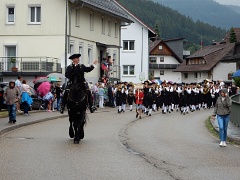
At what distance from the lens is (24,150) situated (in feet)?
45.0

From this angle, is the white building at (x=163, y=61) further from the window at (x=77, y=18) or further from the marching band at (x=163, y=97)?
the marching band at (x=163, y=97)

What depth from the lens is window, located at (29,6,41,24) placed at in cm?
4310

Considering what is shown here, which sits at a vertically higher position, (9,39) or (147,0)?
(147,0)

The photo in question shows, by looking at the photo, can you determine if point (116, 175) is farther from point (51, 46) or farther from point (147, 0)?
point (147, 0)

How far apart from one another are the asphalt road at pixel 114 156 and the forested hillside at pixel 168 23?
155 m

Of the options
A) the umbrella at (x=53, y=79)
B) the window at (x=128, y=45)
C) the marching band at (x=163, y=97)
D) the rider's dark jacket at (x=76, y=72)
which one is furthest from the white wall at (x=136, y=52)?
the rider's dark jacket at (x=76, y=72)

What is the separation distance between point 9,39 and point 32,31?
76.9 inches

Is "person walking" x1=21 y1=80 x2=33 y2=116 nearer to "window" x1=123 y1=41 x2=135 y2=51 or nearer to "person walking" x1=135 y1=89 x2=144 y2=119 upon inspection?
"person walking" x1=135 y1=89 x2=144 y2=119

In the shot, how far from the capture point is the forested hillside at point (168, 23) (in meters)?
178

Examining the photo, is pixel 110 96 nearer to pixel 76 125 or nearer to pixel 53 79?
pixel 53 79

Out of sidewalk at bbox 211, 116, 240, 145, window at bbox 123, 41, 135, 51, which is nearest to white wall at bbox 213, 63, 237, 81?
window at bbox 123, 41, 135, 51

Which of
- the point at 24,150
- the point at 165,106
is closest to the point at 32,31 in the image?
the point at 165,106

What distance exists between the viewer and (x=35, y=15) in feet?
142

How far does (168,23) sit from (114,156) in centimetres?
17573
